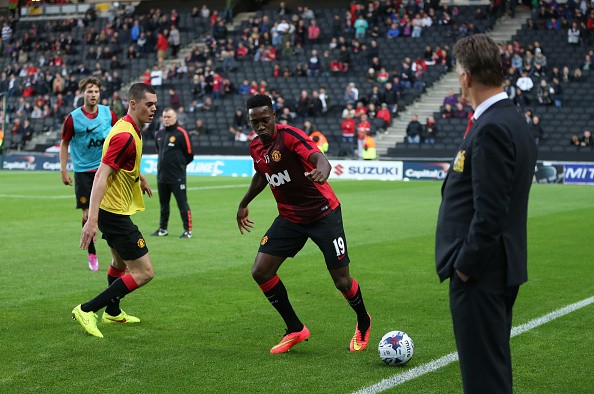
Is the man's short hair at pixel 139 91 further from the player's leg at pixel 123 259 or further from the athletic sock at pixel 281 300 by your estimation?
the athletic sock at pixel 281 300

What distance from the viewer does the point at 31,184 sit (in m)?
24.3

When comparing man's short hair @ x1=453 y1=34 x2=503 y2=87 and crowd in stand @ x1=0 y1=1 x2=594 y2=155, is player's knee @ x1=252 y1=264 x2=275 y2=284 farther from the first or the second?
crowd in stand @ x1=0 y1=1 x2=594 y2=155

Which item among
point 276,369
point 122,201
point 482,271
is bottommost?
point 276,369

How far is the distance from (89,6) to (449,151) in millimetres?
29920

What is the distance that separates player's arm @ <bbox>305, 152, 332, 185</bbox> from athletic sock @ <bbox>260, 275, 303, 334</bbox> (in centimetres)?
107

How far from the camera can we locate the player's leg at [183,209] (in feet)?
42.1

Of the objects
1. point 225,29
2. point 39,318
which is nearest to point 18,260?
point 39,318

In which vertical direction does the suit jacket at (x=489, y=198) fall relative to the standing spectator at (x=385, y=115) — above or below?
above

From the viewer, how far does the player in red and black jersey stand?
582 centimetres

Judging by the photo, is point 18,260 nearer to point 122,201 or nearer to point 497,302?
point 122,201

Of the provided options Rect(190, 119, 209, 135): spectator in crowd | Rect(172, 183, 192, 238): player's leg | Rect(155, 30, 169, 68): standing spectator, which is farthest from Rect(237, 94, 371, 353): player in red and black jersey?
Rect(155, 30, 169, 68): standing spectator

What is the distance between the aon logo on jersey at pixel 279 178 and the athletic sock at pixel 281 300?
0.76 meters

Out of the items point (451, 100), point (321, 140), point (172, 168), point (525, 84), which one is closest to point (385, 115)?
point (451, 100)

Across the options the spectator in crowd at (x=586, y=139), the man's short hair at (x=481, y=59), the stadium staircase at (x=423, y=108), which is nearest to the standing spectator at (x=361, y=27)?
the stadium staircase at (x=423, y=108)
